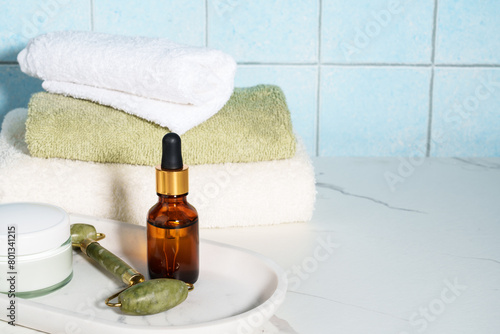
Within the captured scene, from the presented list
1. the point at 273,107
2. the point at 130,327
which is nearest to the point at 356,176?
the point at 273,107

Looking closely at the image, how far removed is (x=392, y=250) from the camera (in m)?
0.70

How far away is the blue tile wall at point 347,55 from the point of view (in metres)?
0.99

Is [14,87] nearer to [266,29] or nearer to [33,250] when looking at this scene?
[266,29]

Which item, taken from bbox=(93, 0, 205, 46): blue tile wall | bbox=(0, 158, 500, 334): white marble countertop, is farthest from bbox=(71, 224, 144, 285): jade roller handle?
bbox=(93, 0, 205, 46): blue tile wall

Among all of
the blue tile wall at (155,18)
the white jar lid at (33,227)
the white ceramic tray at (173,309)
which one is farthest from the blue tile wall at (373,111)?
the white jar lid at (33,227)

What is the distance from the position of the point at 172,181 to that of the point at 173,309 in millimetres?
118

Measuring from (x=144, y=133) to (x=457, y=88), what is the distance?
2.01 feet

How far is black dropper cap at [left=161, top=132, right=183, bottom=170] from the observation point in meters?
0.53

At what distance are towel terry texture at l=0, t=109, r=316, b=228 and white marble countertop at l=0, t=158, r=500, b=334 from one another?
0.04m

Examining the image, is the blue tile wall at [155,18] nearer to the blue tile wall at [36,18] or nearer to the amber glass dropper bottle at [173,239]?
the blue tile wall at [36,18]

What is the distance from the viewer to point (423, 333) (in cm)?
52

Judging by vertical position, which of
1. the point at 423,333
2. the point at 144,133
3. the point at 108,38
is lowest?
the point at 423,333

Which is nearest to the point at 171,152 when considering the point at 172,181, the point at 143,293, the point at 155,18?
the point at 172,181

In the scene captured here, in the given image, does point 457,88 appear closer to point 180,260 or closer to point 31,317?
point 180,260
